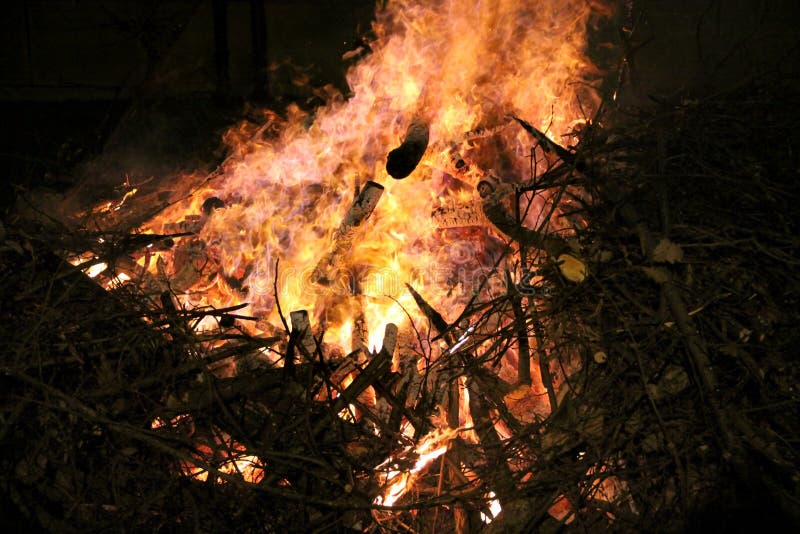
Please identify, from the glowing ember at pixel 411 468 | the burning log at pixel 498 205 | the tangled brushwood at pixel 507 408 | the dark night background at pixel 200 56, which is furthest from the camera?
the dark night background at pixel 200 56

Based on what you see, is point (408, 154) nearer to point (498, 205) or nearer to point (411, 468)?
point (498, 205)

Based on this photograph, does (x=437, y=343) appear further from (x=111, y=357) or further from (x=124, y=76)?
(x=124, y=76)

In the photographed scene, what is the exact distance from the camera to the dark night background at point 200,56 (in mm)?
5453

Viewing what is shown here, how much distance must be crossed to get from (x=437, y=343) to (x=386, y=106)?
1.79 m

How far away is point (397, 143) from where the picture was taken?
407 centimetres

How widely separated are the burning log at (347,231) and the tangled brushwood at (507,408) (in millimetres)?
715

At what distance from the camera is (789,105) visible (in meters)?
3.32

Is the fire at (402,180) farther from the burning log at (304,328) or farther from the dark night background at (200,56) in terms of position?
the dark night background at (200,56)

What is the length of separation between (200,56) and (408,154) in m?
3.13

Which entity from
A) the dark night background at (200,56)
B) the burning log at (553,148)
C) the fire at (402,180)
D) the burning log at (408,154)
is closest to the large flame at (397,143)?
the fire at (402,180)

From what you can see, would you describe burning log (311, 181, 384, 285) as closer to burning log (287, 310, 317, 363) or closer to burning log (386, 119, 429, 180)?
burning log (386, 119, 429, 180)

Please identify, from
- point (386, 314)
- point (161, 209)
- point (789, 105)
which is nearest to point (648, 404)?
point (386, 314)

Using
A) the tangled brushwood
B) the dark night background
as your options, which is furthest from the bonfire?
the dark night background

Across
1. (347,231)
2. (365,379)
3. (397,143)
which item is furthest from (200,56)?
(365,379)
